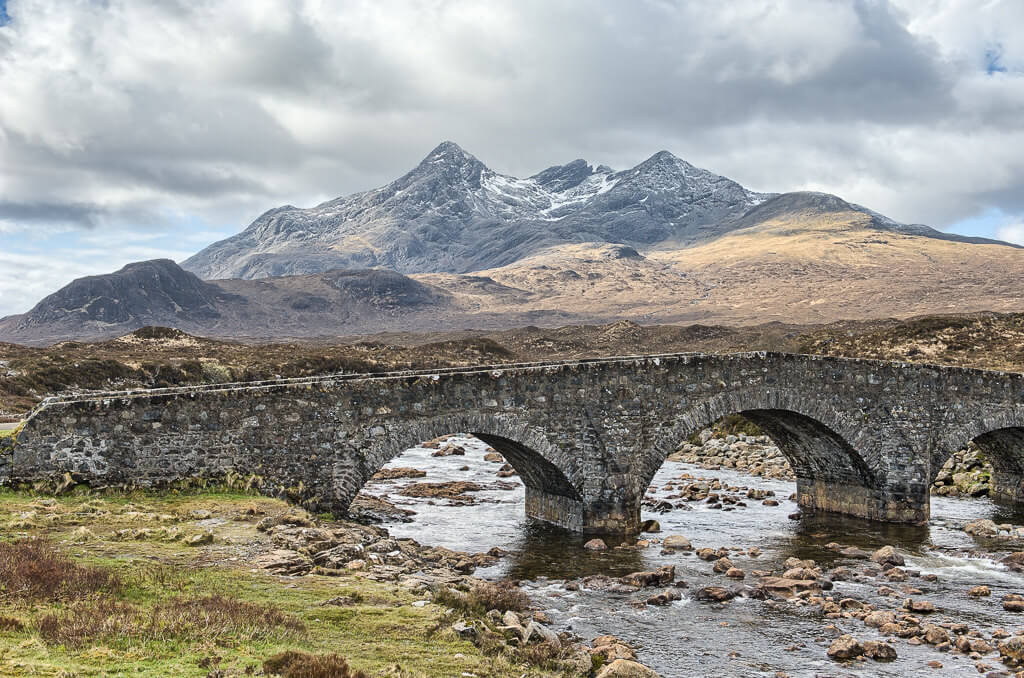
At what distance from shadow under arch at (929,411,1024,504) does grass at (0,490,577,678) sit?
17.1 meters

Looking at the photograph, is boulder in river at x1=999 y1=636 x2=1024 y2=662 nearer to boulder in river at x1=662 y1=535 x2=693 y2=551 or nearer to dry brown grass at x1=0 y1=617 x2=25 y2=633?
boulder in river at x1=662 y1=535 x2=693 y2=551

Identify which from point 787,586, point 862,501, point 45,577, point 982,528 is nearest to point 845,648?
point 787,586

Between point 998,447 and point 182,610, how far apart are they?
29201 millimetres

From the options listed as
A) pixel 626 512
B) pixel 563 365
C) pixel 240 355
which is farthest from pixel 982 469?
pixel 240 355

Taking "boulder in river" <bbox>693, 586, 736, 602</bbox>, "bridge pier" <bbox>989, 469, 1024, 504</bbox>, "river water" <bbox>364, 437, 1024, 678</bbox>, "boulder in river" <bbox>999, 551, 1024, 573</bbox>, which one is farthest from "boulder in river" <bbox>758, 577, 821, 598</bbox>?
"bridge pier" <bbox>989, 469, 1024, 504</bbox>

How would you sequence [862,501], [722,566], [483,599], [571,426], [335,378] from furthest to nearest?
1. [862,501]
2. [571,426]
3. [722,566]
4. [335,378]
5. [483,599]

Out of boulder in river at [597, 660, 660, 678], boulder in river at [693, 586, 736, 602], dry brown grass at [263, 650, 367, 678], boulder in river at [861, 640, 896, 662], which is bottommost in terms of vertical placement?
boulder in river at [861, 640, 896, 662]

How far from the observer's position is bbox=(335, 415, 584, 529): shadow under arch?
1934 cm

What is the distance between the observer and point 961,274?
162000 mm

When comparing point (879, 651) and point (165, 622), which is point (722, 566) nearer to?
point (879, 651)

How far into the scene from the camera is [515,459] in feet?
78.6

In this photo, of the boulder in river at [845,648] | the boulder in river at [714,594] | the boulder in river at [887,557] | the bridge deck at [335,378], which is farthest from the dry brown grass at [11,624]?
the boulder in river at [887,557]

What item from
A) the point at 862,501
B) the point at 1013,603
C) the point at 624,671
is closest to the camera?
the point at 624,671

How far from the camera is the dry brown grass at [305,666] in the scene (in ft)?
28.9
